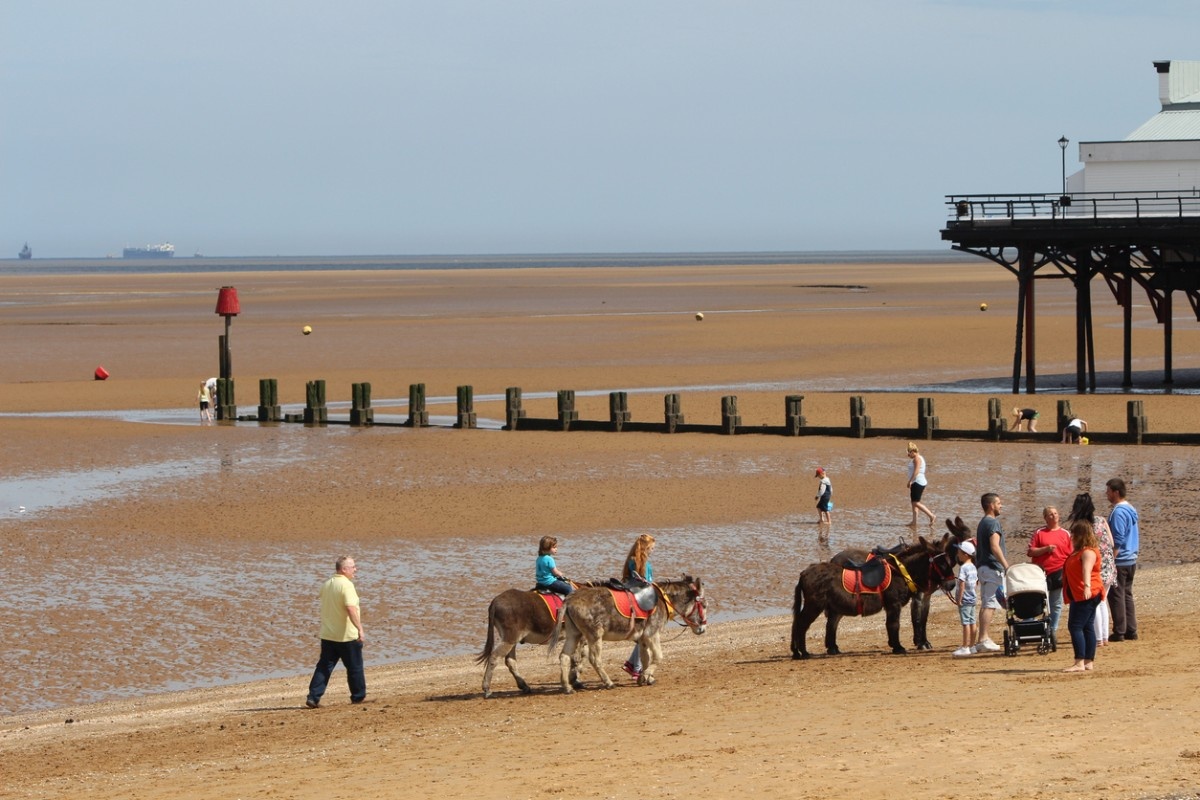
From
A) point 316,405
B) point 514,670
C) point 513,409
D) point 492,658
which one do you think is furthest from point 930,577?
point 316,405

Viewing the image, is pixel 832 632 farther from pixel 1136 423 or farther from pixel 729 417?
pixel 729 417

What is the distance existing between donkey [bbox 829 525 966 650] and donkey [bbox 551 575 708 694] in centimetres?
148

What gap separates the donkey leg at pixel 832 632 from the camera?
49.4 feet

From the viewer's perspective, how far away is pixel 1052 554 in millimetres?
14523

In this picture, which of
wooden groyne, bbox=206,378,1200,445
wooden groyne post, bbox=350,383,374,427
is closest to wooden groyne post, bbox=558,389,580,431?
wooden groyne, bbox=206,378,1200,445

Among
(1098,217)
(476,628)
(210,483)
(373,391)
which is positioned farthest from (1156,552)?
(373,391)

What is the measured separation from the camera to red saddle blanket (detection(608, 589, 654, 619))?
1399 centimetres

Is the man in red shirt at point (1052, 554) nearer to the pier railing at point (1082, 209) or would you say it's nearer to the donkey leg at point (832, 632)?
the donkey leg at point (832, 632)

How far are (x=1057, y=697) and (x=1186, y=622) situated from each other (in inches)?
156

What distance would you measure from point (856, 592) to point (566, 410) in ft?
69.2

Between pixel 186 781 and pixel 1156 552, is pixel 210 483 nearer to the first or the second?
pixel 1156 552

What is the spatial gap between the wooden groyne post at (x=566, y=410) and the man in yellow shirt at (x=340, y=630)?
21480 millimetres

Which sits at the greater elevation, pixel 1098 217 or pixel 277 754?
pixel 1098 217

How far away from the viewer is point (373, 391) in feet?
150
